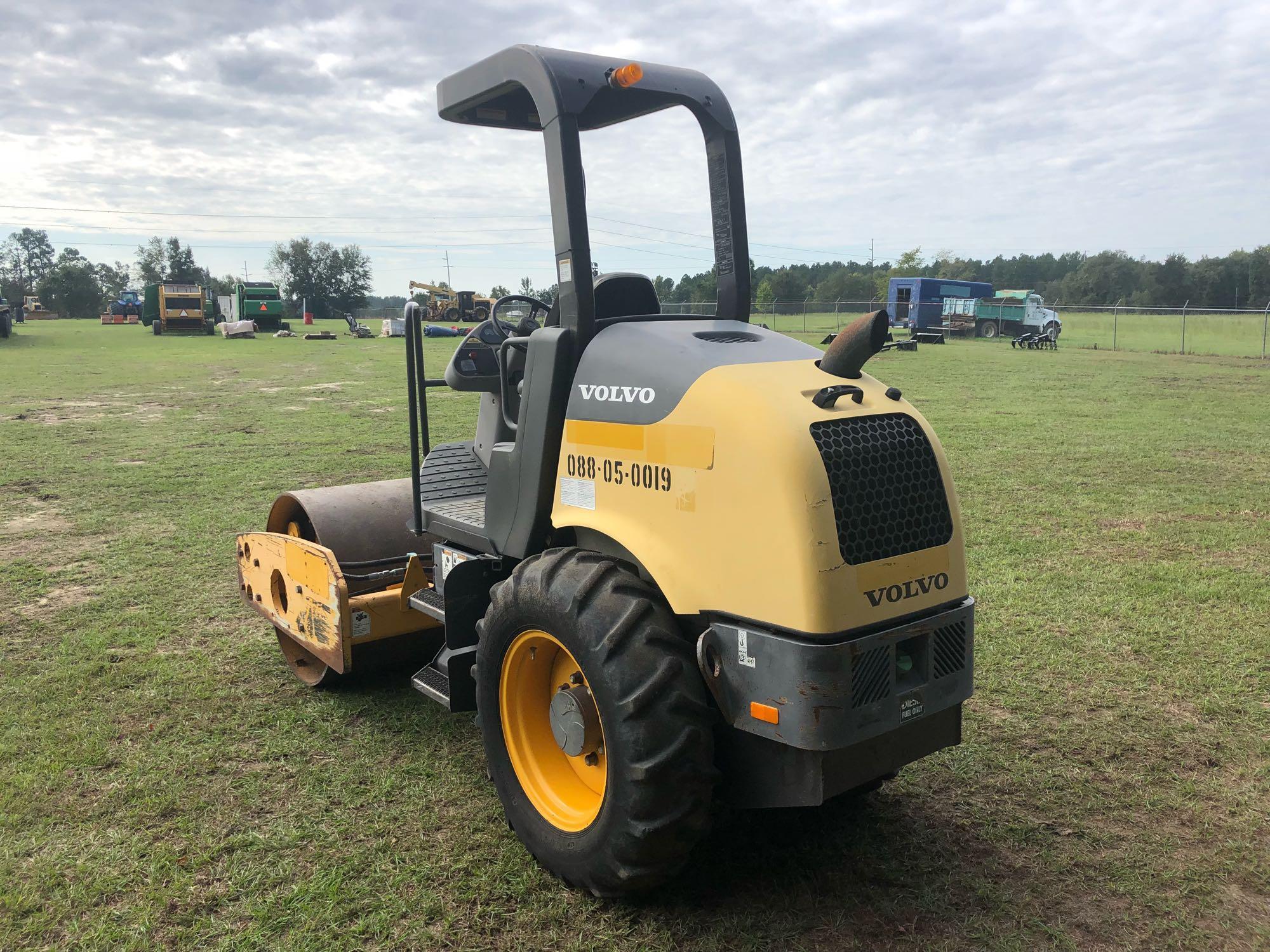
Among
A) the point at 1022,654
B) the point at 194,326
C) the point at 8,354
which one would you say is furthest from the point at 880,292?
the point at 1022,654

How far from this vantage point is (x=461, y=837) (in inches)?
138

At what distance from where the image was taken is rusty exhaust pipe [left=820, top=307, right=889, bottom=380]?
2982mm

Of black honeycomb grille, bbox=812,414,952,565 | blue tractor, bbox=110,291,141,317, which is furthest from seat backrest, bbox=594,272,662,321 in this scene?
blue tractor, bbox=110,291,141,317

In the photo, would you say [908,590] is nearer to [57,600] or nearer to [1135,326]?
[57,600]

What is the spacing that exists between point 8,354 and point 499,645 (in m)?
32.2

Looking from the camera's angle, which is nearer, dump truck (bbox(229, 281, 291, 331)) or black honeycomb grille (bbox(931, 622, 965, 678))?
black honeycomb grille (bbox(931, 622, 965, 678))

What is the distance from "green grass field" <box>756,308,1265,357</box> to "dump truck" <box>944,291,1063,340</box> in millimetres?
1299

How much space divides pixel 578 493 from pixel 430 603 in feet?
4.02

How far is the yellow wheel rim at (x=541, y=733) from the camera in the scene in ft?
10.9

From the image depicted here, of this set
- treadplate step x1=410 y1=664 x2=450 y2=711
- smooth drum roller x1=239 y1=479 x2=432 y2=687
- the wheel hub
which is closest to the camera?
the wheel hub

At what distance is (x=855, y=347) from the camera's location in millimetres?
3064

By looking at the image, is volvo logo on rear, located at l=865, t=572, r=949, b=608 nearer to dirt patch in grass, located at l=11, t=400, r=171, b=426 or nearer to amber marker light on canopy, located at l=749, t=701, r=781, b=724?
amber marker light on canopy, located at l=749, t=701, r=781, b=724

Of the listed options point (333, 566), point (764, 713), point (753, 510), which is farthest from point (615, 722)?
point (333, 566)

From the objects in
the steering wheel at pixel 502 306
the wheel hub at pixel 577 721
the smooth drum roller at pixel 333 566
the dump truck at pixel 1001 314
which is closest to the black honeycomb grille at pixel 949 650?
the wheel hub at pixel 577 721
